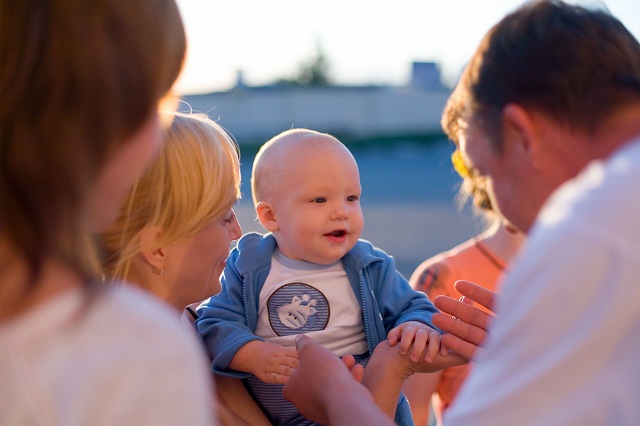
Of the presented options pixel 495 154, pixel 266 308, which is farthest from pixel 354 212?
pixel 495 154

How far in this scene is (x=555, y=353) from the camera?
4.45ft

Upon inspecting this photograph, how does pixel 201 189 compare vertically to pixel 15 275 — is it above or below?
below

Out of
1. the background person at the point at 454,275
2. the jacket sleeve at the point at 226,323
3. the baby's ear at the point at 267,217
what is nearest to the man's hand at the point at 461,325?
the jacket sleeve at the point at 226,323

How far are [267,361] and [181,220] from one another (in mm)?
481

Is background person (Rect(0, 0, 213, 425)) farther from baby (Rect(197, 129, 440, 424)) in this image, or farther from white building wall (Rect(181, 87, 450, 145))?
white building wall (Rect(181, 87, 450, 145))

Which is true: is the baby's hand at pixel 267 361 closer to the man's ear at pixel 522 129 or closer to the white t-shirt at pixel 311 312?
the white t-shirt at pixel 311 312

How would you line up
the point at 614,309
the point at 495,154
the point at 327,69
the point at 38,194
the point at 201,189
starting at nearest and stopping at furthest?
the point at 38,194
the point at 614,309
the point at 495,154
the point at 201,189
the point at 327,69

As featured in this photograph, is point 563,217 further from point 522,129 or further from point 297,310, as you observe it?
point 297,310

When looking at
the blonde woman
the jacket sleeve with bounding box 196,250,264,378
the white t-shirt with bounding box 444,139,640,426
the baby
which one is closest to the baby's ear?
the baby

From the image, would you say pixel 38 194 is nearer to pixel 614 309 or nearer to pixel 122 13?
pixel 122 13

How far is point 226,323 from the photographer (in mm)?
2695

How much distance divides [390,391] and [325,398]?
415 millimetres

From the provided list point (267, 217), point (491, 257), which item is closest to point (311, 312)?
point (267, 217)

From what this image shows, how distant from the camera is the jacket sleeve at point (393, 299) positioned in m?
2.77
